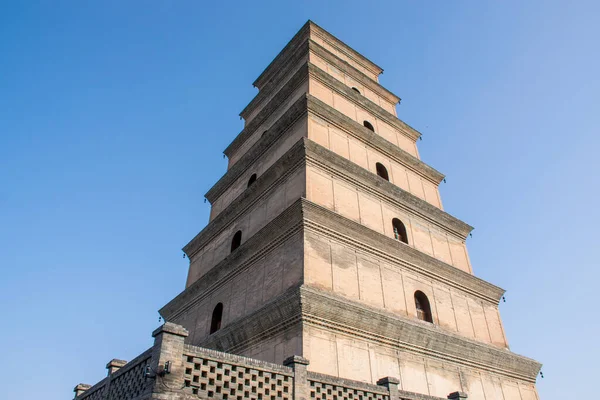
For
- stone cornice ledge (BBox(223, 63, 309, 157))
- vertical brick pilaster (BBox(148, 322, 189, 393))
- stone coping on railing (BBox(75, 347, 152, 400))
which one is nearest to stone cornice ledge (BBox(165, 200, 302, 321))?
stone coping on railing (BBox(75, 347, 152, 400))

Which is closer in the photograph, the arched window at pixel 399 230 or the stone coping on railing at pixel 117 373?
the stone coping on railing at pixel 117 373

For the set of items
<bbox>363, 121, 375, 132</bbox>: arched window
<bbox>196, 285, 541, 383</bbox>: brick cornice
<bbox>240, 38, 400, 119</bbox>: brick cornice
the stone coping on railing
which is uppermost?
<bbox>240, 38, 400, 119</bbox>: brick cornice

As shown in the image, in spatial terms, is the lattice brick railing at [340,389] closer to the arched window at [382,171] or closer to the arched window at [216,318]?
the arched window at [216,318]

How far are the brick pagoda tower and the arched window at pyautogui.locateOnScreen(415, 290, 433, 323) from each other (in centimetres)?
4

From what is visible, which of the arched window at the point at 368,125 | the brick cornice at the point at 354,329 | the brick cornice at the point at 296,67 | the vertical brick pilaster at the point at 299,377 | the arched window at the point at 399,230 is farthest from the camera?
the brick cornice at the point at 296,67

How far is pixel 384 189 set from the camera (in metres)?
15.7

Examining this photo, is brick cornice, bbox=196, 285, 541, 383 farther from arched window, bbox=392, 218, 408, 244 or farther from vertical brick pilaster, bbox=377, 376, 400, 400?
arched window, bbox=392, 218, 408, 244

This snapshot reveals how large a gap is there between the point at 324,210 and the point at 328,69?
9302 millimetres

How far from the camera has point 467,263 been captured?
16750mm

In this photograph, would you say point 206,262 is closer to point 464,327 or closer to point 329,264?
point 329,264

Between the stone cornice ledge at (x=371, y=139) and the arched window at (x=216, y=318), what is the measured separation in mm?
7176

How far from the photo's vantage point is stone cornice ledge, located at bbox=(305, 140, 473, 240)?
47.8ft

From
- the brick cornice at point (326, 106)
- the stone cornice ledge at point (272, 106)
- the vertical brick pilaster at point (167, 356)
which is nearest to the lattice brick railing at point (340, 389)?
the vertical brick pilaster at point (167, 356)

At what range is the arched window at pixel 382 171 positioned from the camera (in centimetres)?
1709
